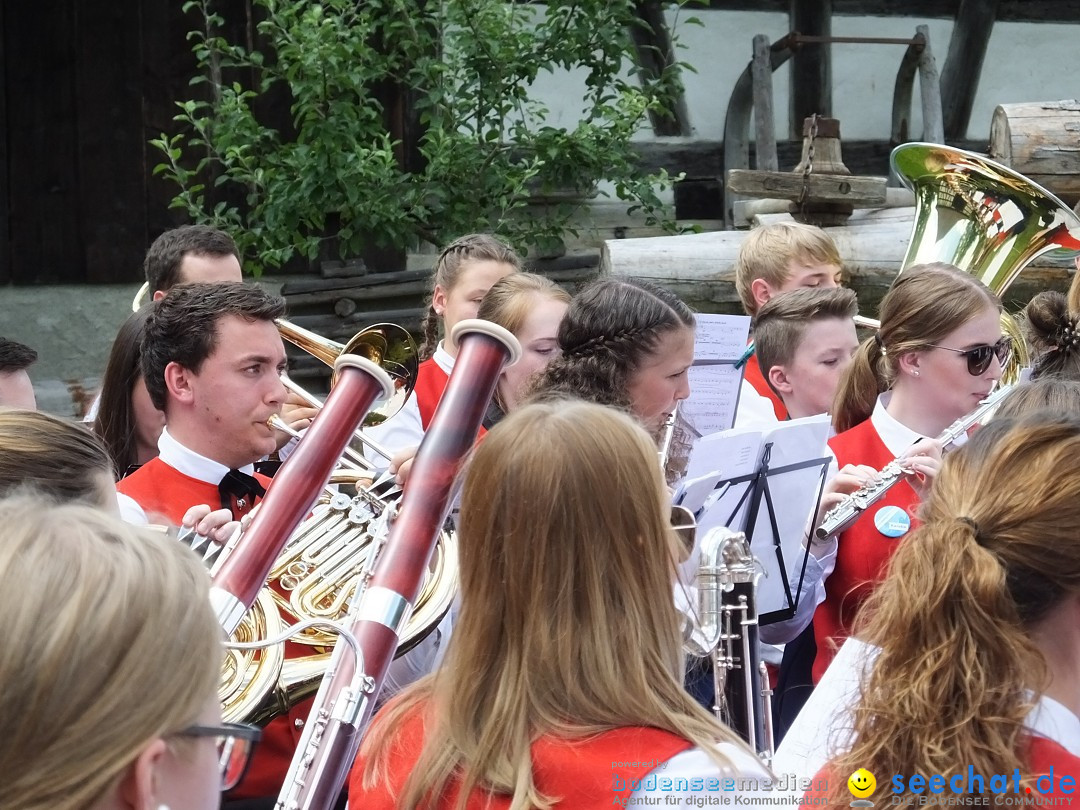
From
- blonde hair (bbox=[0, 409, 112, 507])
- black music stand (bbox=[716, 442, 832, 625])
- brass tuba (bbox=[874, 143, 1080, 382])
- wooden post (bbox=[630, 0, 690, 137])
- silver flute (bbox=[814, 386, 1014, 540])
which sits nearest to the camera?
blonde hair (bbox=[0, 409, 112, 507])

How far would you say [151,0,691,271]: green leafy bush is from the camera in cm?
547

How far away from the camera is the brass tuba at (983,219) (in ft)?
13.9

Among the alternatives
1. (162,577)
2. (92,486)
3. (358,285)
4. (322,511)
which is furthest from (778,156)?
(162,577)

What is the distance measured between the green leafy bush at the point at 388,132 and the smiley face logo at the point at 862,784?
14.5 ft

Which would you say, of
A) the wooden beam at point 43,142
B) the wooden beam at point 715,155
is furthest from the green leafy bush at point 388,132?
Answer: the wooden beam at point 715,155

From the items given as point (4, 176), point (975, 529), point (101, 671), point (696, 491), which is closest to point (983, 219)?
point (696, 491)

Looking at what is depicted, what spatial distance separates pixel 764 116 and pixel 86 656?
6080mm

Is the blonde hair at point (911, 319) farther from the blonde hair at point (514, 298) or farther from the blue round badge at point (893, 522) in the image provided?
the blonde hair at point (514, 298)

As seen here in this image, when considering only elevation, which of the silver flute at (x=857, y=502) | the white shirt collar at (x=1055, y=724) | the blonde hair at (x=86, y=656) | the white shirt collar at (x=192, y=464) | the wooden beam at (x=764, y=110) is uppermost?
the wooden beam at (x=764, y=110)

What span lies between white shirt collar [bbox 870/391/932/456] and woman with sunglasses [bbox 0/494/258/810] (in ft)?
7.52

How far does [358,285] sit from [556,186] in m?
1.14

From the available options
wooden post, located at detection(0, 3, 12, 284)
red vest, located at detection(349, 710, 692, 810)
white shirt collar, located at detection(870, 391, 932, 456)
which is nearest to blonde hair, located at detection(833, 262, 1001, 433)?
white shirt collar, located at detection(870, 391, 932, 456)

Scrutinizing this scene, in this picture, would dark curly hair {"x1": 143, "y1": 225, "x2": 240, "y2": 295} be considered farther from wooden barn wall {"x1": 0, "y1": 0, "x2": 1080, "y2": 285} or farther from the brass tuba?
the brass tuba

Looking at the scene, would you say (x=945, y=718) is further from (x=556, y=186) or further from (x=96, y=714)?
(x=556, y=186)
